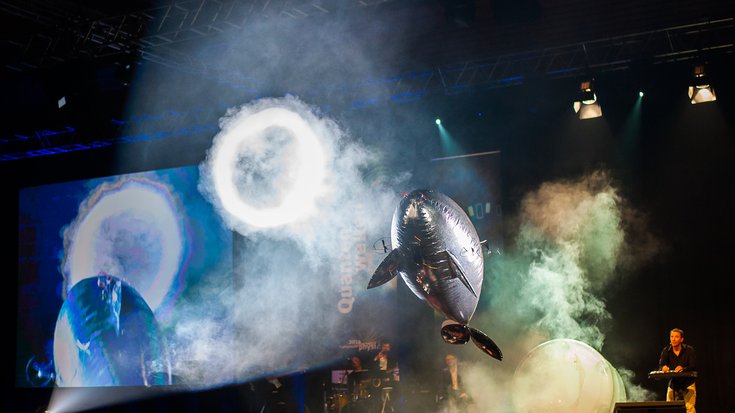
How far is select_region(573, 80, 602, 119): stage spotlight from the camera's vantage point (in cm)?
813

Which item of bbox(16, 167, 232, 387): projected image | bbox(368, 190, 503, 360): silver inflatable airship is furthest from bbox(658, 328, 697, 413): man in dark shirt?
bbox(16, 167, 232, 387): projected image

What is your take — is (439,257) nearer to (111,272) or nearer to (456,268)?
(456,268)

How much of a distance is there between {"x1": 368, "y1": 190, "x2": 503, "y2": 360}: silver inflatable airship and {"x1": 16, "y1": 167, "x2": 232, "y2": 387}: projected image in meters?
5.68

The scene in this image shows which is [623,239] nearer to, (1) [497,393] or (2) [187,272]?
(1) [497,393]

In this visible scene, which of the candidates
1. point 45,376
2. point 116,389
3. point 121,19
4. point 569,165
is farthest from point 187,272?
point 569,165

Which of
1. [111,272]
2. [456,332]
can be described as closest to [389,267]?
[456,332]

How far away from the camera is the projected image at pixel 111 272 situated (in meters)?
10.2

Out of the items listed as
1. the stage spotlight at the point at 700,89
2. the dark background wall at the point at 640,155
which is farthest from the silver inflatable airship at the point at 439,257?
the stage spotlight at the point at 700,89

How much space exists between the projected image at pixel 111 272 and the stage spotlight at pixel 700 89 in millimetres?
6243

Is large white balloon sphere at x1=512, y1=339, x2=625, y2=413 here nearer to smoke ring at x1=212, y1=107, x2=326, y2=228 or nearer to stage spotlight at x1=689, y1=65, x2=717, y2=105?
stage spotlight at x1=689, y1=65, x2=717, y2=105

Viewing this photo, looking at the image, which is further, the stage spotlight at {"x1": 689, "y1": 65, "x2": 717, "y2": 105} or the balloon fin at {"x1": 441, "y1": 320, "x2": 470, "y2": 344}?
the stage spotlight at {"x1": 689, "y1": 65, "x2": 717, "y2": 105}

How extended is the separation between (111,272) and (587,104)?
23.4 ft

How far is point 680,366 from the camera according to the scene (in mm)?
6922

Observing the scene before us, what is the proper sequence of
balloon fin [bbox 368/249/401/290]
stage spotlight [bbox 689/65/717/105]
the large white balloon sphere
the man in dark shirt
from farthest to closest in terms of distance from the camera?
stage spotlight [bbox 689/65/717/105] → the large white balloon sphere → the man in dark shirt → balloon fin [bbox 368/249/401/290]
